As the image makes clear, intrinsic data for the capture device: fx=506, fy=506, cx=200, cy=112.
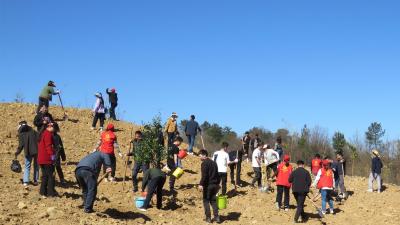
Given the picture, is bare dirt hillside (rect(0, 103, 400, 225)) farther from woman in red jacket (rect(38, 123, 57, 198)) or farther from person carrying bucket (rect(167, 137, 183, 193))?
person carrying bucket (rect(167, 137, 183, 193))

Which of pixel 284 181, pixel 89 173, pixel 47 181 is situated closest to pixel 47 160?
pixel 47 181

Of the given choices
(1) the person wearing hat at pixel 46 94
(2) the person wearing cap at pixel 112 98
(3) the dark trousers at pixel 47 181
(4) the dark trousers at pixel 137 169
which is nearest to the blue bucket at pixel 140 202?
(4) the dark trousers at pixel 137 169

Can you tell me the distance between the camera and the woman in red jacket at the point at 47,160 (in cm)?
1246

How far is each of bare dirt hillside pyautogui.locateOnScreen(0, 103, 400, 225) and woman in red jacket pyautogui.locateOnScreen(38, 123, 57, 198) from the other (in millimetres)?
288

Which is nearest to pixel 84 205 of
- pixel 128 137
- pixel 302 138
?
pixel 128 137

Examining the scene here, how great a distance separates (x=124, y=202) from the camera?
14.5m

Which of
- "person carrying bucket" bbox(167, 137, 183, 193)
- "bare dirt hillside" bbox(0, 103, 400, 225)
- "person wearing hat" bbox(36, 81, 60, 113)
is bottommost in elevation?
"bare dirt hillside" bbox(0, 103, 400, 225)

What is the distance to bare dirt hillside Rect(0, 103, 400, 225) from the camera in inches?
458

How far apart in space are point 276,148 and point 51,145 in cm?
1065

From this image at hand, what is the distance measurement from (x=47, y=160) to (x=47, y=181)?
2.06ft

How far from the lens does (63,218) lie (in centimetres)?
1123

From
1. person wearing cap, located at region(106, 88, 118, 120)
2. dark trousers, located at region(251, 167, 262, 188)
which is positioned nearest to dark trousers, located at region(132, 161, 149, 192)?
dark trousers, located at region(251, 167, 262, 188)

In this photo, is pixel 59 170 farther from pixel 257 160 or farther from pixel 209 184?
pixel 257 160

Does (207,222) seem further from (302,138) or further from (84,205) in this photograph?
(302,138)
